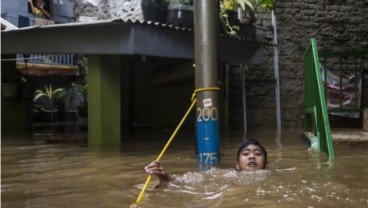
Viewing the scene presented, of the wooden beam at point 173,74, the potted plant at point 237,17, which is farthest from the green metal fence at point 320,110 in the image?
the wooden beam at point 173,74

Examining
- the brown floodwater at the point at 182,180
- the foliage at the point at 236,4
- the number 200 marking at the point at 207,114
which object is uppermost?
the foliage at the point at 236,4

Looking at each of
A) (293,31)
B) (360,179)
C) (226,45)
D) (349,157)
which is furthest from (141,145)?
(293,31)

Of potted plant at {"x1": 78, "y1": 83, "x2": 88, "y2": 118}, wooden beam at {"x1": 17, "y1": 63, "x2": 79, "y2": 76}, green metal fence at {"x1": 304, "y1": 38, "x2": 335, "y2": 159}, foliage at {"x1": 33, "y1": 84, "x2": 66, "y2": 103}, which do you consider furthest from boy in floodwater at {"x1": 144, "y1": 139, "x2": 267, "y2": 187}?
wooden beam at {"x1": 17, "y1": 63, "x2": 79, "y2": 76}

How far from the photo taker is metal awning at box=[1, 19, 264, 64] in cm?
680

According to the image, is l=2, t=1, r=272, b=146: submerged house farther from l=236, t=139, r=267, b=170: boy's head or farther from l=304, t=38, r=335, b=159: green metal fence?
l=236, t=139, r=267, b=170: boy's head

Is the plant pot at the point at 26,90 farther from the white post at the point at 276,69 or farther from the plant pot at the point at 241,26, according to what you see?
the white post at the point at 276,69

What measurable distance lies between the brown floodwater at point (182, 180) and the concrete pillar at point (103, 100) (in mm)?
949

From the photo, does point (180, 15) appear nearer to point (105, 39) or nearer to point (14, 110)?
point (105, 39)

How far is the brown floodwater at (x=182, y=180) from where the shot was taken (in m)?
3.46

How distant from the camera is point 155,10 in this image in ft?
27.5

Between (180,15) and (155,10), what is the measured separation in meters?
0.61

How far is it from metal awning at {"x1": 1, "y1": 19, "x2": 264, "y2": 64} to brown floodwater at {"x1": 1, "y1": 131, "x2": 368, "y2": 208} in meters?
1.54

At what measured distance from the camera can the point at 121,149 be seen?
7348 mm

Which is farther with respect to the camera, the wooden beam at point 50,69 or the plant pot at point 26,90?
the wooden beam at point 50,69
